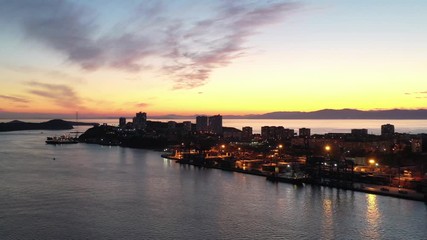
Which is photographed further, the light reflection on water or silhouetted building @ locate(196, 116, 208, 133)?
silhouetted building @ locate(196, 116, 208, 133)

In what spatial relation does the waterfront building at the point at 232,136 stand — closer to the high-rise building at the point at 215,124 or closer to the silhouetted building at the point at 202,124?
the high-rise building at the point at 215,124

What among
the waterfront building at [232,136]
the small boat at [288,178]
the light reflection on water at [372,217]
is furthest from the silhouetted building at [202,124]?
the light reflection on water at [372,217]

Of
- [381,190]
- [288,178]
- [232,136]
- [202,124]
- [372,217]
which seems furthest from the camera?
[202,124]

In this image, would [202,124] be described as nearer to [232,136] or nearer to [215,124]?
[215,124]

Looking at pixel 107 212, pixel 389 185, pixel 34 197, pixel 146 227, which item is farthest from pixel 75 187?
pixel 389 185

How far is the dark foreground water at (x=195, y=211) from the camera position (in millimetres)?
7484

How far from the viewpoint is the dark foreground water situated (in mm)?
7484

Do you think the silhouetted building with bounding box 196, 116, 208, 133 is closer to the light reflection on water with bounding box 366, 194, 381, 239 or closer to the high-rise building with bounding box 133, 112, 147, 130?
the high-rise building with bounding box 133, 112, 147, 130

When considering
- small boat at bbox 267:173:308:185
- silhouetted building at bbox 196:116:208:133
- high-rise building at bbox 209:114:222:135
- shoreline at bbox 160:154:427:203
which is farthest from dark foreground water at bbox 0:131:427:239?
silhouetted building at bbox 196:116:208:133

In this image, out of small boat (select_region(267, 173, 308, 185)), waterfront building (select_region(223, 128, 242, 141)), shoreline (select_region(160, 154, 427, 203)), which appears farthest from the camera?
waterfront building (select_region(223, 128, 242, 141))

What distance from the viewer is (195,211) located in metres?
→ 9.18

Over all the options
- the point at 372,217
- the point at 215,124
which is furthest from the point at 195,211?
the point at 215,124

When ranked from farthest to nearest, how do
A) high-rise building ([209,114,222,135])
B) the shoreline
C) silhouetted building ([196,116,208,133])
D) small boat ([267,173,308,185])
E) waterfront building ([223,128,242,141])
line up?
silhouetted building ([196,116,208,133]) < high-rise building ([209,114,222,135]) < waterfront building ([223,128,242,141]) < small boat ([267,173,308,185]) < the shoreline

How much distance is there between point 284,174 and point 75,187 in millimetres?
7379
